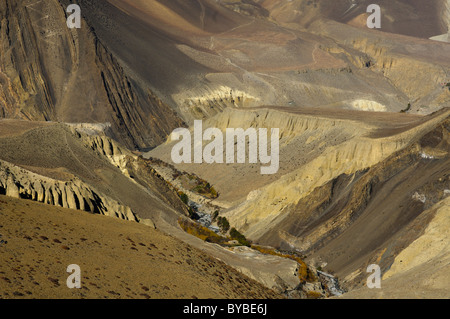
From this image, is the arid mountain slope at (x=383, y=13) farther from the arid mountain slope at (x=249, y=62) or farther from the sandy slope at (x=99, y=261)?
the sandy slope at (x=99, y=261)

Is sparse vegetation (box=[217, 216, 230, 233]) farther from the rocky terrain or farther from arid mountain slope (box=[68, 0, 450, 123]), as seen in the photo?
arid mountain slope (box=[68, 0, 450, 123])

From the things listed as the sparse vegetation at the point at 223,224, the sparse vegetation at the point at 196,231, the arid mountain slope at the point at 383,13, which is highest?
the arid mountain slope at the point at 383,13

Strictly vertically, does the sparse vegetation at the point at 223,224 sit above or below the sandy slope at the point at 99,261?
above

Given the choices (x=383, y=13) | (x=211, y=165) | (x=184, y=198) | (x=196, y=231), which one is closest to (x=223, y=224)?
(x=196, y=231)

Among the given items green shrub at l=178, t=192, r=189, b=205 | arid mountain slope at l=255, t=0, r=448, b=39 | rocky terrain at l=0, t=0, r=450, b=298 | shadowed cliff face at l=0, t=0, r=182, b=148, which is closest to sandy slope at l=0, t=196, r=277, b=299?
rocky terrain at l=0, t=0, r=450, b=298

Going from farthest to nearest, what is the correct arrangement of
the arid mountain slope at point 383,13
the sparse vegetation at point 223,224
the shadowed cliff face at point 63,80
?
the arid mountain slope at point 383,13 < the shadowed cliff face at point 63,80 < the sparse vegetation at point 223,224

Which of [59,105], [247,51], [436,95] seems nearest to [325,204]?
[59,105]

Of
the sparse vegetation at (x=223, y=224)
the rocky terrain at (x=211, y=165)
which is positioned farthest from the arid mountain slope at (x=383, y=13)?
the sparse vegetation at (x=223, y=224)
